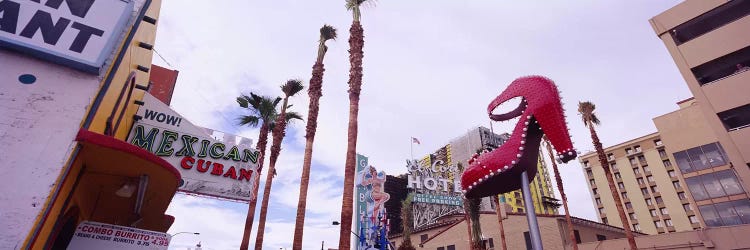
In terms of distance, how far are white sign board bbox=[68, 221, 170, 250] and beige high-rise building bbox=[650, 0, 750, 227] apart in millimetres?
30638

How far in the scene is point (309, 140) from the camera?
1530 centimetres

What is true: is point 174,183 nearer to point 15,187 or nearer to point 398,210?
point 15,187

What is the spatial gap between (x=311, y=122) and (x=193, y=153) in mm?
5550

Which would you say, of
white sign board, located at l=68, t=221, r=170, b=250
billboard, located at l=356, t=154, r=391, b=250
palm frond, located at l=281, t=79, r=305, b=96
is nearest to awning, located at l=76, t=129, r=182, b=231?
white sign board, located at l=68, t=221, r=170, b=250

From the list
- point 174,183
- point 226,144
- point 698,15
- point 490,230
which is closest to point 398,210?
point 490,230

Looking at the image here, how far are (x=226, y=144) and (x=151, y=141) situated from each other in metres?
2.24

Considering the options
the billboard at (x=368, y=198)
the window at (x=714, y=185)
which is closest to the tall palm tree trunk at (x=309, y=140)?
the billboard at (x=368, y=198)

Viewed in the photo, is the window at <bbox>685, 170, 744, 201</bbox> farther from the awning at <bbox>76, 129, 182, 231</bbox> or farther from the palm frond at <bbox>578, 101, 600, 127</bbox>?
the awning at <bbox>76, 129, 182, 231</bbox>

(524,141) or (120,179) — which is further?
(120,179)

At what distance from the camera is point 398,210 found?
2790 inches

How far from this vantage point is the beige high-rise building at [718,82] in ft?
71.7

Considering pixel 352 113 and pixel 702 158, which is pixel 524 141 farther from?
pixel 702 158

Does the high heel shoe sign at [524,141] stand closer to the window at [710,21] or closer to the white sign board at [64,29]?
the white sign board at [64,29]

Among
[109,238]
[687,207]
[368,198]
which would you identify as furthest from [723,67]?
[687,207]
